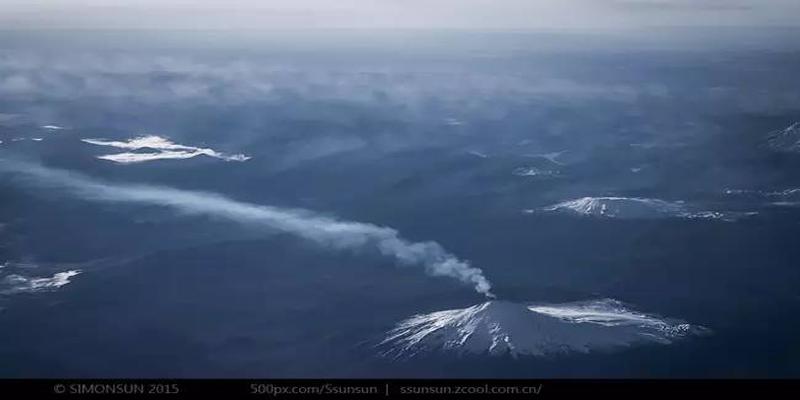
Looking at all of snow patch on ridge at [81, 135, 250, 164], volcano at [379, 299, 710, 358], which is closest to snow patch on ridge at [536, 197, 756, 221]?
volcano at [379, 299, 710, 358]
